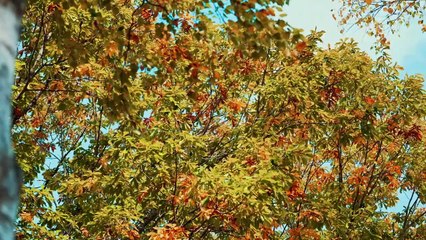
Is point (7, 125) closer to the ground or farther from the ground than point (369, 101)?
closer to the ground

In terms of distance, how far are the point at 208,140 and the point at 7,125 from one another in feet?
37.3

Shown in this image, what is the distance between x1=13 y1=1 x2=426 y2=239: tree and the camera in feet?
32.5

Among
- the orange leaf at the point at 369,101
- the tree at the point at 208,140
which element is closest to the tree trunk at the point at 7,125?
the tree at the point at 208,140

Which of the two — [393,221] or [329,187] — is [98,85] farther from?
[393,221]

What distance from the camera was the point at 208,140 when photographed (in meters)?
13.1

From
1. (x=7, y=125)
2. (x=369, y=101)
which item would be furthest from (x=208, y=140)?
(x=7, y=125)

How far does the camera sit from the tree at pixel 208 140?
9914mm

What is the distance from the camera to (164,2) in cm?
555

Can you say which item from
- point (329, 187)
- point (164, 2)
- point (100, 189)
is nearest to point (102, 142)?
point (100, 189)

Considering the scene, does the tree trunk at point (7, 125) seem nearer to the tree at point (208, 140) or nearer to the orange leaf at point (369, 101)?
the tree at point (208, 140)

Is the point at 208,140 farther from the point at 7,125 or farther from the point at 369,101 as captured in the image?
the point at 7,125

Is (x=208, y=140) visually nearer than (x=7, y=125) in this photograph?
No

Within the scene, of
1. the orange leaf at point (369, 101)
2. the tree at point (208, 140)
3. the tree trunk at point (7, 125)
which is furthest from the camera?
the orange leaf at point (369, 101)

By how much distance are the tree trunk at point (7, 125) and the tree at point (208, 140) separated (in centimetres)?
590
